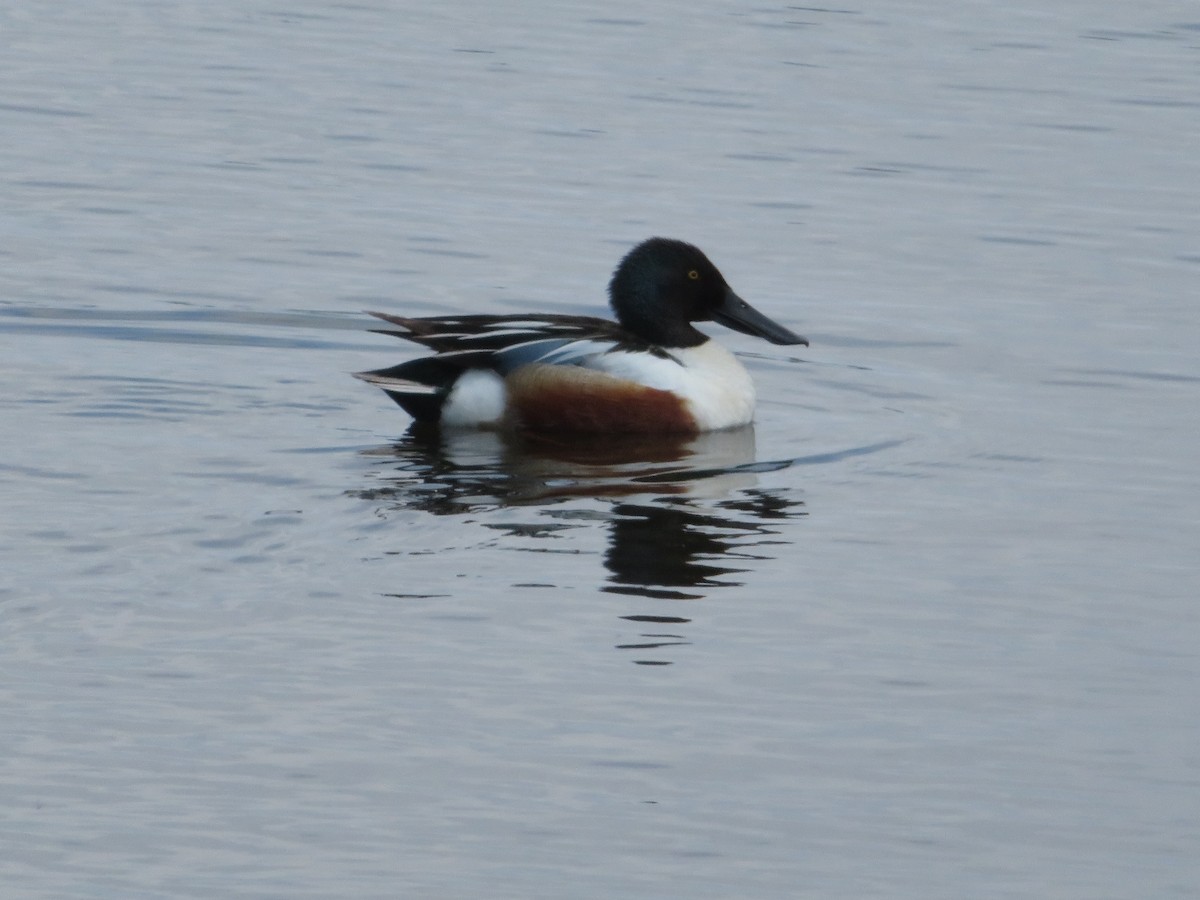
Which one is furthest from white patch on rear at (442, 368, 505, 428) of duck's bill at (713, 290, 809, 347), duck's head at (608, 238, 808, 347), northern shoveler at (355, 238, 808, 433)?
duck's bill at (713, 290, 809, 347)

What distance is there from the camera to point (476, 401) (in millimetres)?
10953

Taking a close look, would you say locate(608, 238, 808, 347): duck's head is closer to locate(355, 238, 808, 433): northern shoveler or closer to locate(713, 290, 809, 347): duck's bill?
locate(713, 290, 809, 347): duck's bill

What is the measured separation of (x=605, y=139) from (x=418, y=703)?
38.1 feet

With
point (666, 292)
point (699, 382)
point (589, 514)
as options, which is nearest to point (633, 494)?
point (589, 514)

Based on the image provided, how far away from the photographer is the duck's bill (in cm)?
1179

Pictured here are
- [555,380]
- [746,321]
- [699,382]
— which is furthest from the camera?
[746,321]

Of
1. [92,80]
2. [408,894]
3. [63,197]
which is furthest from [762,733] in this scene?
[92,80]

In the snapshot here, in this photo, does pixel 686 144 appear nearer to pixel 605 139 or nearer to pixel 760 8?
pixel 605 139

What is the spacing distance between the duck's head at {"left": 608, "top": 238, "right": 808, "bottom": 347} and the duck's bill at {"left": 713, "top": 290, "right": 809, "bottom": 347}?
0.04ft

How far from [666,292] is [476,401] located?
3.95 ft

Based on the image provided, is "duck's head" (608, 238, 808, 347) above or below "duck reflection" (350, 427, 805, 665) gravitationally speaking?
above

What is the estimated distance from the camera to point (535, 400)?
1088 cm

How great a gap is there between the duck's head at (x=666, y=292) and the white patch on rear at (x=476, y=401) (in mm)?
846

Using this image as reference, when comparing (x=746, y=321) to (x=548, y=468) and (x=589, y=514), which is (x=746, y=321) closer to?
(x=548, y=468)
